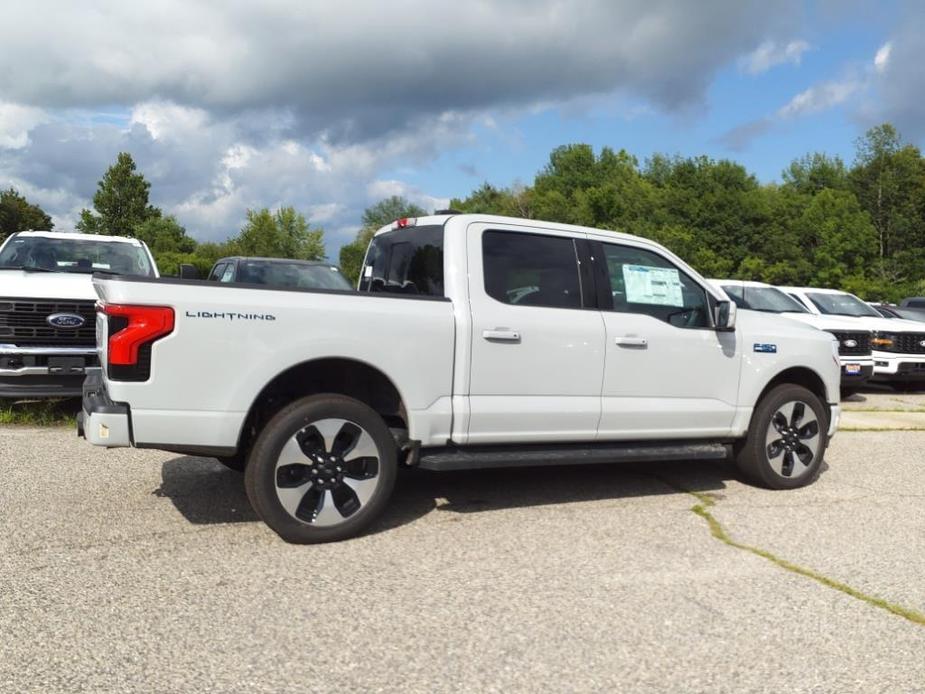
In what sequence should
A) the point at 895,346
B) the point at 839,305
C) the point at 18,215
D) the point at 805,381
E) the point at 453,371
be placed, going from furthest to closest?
the point at 18,215, the point at 839,305, the point at 895,346, the point at 805,381, the point at 453,371

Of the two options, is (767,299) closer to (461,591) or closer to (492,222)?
(492,222)

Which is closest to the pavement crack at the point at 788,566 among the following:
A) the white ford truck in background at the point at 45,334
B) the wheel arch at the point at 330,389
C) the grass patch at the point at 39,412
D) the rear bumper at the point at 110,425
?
the wheel arch at the point at 330,389

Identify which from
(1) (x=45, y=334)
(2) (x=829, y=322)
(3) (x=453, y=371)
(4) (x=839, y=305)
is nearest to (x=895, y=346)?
(4) (x=839, y=305)

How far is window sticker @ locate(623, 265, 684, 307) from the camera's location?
5.62 metres

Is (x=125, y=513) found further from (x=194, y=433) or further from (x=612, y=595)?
(x=612, y=595)

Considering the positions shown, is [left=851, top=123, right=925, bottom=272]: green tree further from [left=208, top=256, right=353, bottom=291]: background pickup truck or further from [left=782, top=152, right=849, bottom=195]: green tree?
[left=208, top=256, right=353, bottom=291]: background pickup truck

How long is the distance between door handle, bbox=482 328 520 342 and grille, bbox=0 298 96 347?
4.63 m

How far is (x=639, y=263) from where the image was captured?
5723 millimetres

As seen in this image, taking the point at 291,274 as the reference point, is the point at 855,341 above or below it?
below

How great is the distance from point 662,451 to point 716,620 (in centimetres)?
198

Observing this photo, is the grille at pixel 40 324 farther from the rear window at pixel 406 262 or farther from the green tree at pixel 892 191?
the green tree at pixel 892 191

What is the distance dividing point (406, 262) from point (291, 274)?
6794mm

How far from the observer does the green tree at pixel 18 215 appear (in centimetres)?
6800

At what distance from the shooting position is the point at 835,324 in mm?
12180
